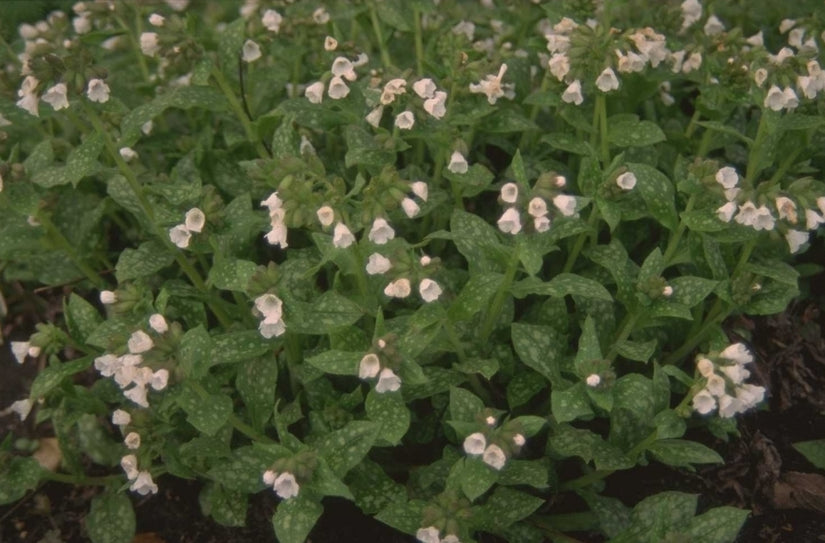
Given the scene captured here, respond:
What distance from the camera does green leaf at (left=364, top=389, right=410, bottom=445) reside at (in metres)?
2.86

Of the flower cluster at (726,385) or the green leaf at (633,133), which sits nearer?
the flower cluster at (726,385)

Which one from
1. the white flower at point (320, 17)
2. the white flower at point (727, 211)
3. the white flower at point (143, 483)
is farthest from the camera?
the white flower at point (320, 17)

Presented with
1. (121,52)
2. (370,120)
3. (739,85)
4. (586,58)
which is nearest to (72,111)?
(370,120)

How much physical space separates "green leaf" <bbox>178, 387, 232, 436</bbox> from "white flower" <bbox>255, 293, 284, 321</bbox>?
39cm

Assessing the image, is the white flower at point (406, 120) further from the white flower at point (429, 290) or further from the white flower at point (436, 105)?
the white flower at point (429, 290)

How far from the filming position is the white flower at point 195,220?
3.07 metres

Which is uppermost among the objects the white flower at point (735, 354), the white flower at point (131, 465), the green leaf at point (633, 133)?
the green leaf at point (633, 133)

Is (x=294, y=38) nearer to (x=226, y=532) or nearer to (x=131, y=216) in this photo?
(x=131, y=216)

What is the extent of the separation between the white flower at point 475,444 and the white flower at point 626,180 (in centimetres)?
97

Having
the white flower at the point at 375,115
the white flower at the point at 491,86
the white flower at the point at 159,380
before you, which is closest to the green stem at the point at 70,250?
the white flower at the point at 159,380

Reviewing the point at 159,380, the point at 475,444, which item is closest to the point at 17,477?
the point at 159,380

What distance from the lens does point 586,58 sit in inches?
127

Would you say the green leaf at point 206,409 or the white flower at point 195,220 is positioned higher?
the white flower at point 195,220

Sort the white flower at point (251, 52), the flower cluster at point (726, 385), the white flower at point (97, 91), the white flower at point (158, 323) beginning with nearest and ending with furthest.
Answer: the flower cluster at point (726, 385), the white flower at point (158, 323), the white flower at point (97, 91), the white flower at point (251, 52)
